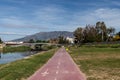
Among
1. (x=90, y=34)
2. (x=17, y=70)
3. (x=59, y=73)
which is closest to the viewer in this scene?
(x=59, y=73)

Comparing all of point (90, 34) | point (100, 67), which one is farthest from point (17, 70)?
point (90, 34)

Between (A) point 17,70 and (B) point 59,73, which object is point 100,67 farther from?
(A) point 17,70

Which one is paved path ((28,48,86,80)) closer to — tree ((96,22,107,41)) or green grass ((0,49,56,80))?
green grass ((0,49,56,80))

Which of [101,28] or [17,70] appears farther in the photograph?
[101,28]

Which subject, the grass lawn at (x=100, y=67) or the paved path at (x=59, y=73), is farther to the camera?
the grass lawn at (x=100, y=67)

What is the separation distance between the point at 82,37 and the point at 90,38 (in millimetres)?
18492

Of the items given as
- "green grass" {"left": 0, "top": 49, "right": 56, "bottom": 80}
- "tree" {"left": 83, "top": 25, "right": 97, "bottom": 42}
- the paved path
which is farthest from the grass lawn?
"tree" {"left": 83, "top": 25, "right": 97, "bottom": 42}

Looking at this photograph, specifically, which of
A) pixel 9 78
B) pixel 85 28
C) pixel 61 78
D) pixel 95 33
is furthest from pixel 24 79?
pixel 85 28

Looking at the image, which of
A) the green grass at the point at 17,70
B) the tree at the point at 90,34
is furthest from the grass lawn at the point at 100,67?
the tree at the point at 90,34

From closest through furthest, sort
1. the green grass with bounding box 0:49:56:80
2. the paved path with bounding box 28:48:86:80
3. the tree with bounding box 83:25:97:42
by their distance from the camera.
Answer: the paved path with bounding box 28:48:86:80
the green grass with bounding box 0:49:56:80
the tree with bounding box 83:25:97:42

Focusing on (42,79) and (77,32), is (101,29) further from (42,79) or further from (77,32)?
(42,79)

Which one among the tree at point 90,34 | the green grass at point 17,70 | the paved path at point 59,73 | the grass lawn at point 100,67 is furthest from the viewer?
the tree at point 90,34

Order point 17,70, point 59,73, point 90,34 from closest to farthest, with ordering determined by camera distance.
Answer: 1. point 59,73
2. point 17,70
3. point 90,34

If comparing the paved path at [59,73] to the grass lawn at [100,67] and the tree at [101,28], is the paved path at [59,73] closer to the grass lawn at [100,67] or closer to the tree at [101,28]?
the grass lawn at [100,67]
